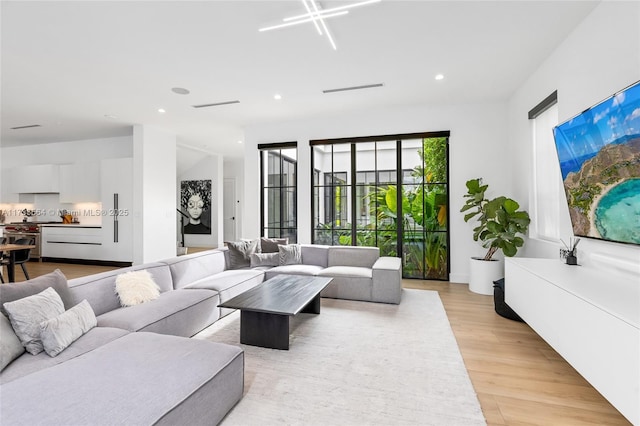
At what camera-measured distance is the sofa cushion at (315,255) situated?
4578 mm

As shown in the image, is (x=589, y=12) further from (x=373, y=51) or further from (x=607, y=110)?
(x=373, y=51)

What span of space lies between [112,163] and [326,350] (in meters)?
6.26

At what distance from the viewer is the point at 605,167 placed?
2.06 m

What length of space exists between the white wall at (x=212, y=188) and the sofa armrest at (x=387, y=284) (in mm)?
6428

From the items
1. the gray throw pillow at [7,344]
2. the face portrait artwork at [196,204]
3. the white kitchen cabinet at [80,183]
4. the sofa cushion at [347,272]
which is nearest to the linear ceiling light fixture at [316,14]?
the sofa cushion at [347,272]

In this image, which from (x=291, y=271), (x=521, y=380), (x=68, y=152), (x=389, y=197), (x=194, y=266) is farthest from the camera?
(x=68, y=152)

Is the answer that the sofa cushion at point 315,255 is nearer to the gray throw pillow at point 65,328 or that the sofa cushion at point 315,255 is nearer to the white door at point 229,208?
the gray throw pillow at point 65,328

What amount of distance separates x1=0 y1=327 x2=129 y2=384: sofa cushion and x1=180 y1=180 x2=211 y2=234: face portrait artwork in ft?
24.3

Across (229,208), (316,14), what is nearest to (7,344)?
(316,14)

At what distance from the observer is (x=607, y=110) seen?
196 centimetres

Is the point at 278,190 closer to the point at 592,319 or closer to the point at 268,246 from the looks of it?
the point at 268,246

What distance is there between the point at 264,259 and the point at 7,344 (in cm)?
290

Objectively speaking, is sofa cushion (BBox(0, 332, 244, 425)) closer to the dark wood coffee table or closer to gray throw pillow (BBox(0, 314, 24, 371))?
gray throw pillow (BBox(0, 314, 24, 371))

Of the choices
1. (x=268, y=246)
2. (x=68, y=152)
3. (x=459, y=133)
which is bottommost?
(x=268, y=246)
